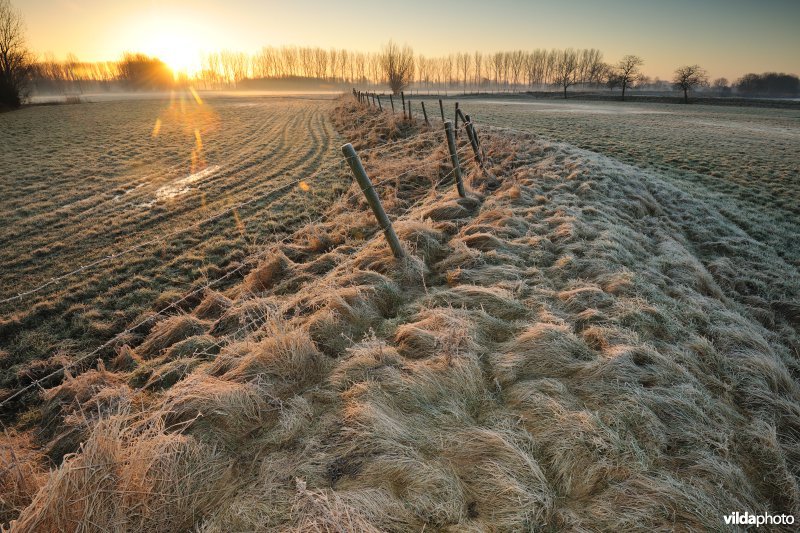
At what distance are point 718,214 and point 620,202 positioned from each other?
2.88 metres

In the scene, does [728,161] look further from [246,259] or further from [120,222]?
[120,222]

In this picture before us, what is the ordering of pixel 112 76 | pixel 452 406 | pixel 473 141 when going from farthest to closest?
pixel 112 76
pixel 473 141
pixel 452 406

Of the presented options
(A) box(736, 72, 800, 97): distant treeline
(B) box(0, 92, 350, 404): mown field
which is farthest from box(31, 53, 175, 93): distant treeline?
(A) box(736, 72, 800, 97): distant treeline

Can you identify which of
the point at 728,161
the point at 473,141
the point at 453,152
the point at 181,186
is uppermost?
the point at 473,141

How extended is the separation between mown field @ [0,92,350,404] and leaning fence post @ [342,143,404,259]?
77.2 inches

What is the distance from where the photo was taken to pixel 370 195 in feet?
15.3

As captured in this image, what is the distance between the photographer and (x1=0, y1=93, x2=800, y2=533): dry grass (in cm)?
199

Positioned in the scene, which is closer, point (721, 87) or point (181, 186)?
point (181, 186)

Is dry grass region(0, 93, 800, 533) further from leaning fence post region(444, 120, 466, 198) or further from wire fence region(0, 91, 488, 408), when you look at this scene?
leaning fence post region(444, 120, 466, 198)

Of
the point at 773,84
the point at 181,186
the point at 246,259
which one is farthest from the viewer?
the point at 773,84

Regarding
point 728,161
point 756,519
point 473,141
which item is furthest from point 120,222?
point 728,161

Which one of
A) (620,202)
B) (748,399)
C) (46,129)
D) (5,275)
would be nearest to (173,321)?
(5,275)

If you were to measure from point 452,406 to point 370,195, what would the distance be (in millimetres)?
2917

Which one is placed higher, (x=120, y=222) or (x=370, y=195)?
(x=370, y=195)
